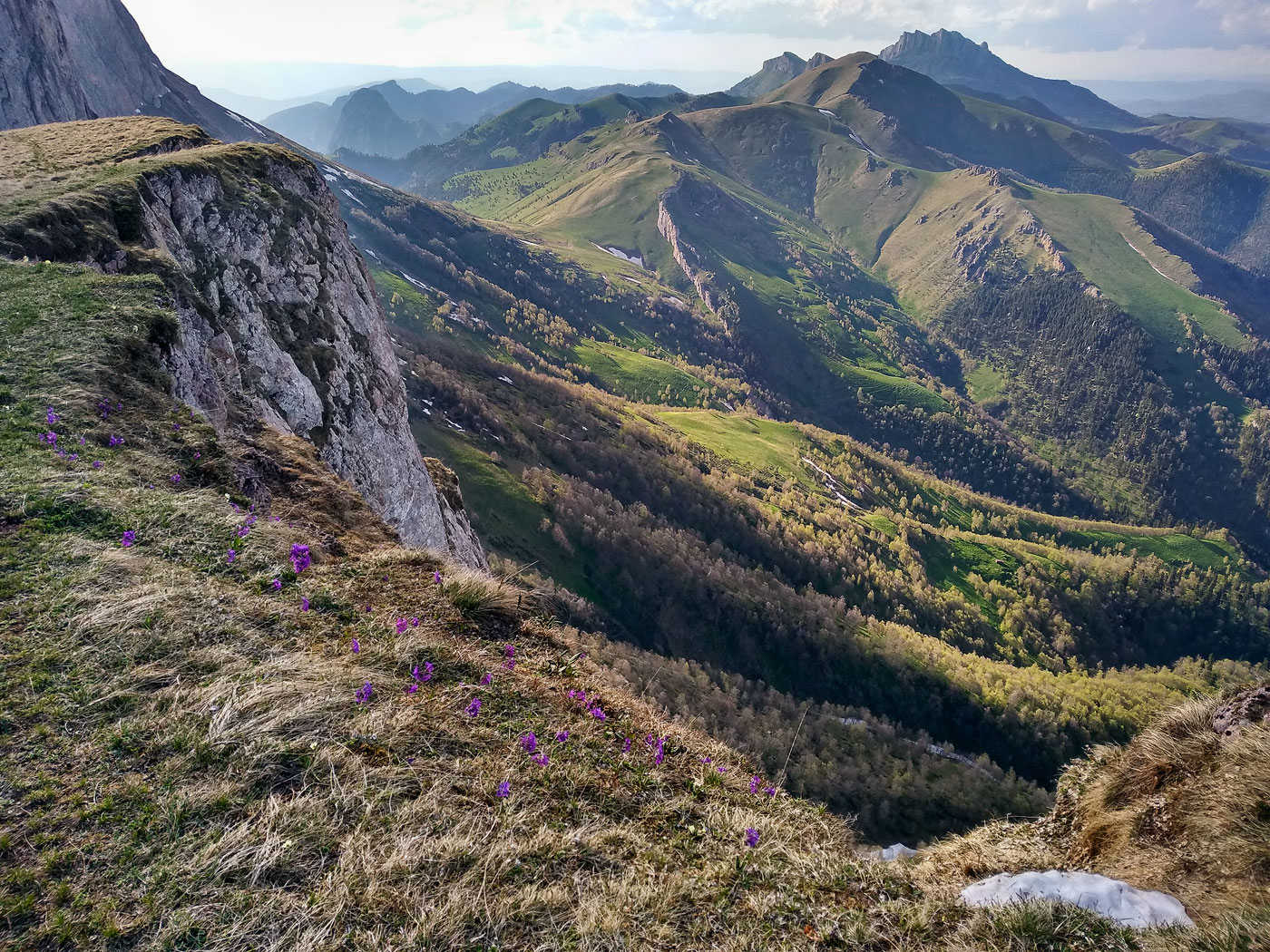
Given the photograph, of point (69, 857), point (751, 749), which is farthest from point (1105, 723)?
point (69, 857)

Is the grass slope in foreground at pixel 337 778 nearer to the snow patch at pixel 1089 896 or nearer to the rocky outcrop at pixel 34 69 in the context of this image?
the snow patch at pixel 1089 896

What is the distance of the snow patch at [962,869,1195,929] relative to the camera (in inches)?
301

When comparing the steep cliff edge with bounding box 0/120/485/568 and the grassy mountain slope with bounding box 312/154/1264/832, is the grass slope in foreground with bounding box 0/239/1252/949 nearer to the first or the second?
the steep cliff edge with bounding box 0/120/485/568

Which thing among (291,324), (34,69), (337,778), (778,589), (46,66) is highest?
(46,66)

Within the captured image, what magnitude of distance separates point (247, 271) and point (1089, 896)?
150 ft

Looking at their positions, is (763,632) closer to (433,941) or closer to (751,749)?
(751,749)

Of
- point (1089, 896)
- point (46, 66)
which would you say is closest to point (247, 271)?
point (1089, 896)

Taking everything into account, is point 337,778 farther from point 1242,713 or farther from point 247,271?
point 247,271

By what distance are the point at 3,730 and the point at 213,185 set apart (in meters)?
41.7

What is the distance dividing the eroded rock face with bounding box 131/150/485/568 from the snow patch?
85.4 feet

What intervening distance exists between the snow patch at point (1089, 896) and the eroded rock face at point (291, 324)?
26.0m

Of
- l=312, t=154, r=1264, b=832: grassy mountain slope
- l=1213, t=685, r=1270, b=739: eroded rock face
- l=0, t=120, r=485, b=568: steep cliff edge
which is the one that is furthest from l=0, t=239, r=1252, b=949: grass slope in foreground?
l=312, t=154, r=1264, b=832: grassy mountain slope

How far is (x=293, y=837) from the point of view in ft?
24.7

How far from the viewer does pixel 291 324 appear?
3881 centimetres
